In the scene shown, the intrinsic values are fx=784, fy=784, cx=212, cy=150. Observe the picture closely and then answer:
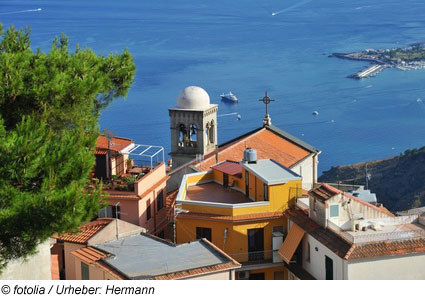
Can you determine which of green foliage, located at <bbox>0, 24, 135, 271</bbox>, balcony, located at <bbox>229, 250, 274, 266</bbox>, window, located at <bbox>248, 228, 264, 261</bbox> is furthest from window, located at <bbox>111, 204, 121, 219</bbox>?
green foliage, located at <bbox>0, 24, 135, 271</bbox>

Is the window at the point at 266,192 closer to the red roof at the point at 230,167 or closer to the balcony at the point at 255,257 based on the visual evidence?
the balcony at the point at 255,257

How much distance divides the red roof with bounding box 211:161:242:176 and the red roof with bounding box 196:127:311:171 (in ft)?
3.94

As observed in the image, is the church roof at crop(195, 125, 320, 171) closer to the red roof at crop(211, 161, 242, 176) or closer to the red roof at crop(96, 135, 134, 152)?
the red roof at crop(211, 161, 242, 176)

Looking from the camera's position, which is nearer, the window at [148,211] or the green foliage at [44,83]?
the green foliage at [44,83]

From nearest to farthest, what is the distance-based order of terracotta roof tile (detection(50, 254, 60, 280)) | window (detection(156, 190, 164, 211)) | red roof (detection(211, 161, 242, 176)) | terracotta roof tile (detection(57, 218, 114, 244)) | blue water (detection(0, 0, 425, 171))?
terracotta roof tile (detection(50, 254, 60, 280))
terracotta roof tile (detection(57, 218, 114, 244))
window (detection(156, 190, 164, 211))
red roof (detection(211, 161, 242, 176))
blue water (detection(0, 0, 425, 171))

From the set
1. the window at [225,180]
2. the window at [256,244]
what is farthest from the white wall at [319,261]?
the window at [225,180]

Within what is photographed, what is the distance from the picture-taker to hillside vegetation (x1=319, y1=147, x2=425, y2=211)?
64750 mm

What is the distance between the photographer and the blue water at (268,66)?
84750mm

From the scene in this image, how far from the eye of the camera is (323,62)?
413ft

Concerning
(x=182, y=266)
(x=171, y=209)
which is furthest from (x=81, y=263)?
(x=171, y=209)

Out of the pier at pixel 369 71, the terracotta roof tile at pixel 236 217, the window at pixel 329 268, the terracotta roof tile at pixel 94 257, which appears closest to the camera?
the terracotta roof tile at pixel 94 257

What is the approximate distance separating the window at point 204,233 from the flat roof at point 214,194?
1366mm

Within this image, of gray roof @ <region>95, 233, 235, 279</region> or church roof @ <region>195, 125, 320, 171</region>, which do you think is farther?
church roof @ <region>195, 125, 320, 171</region>

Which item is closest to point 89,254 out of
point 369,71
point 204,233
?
point 204,233
